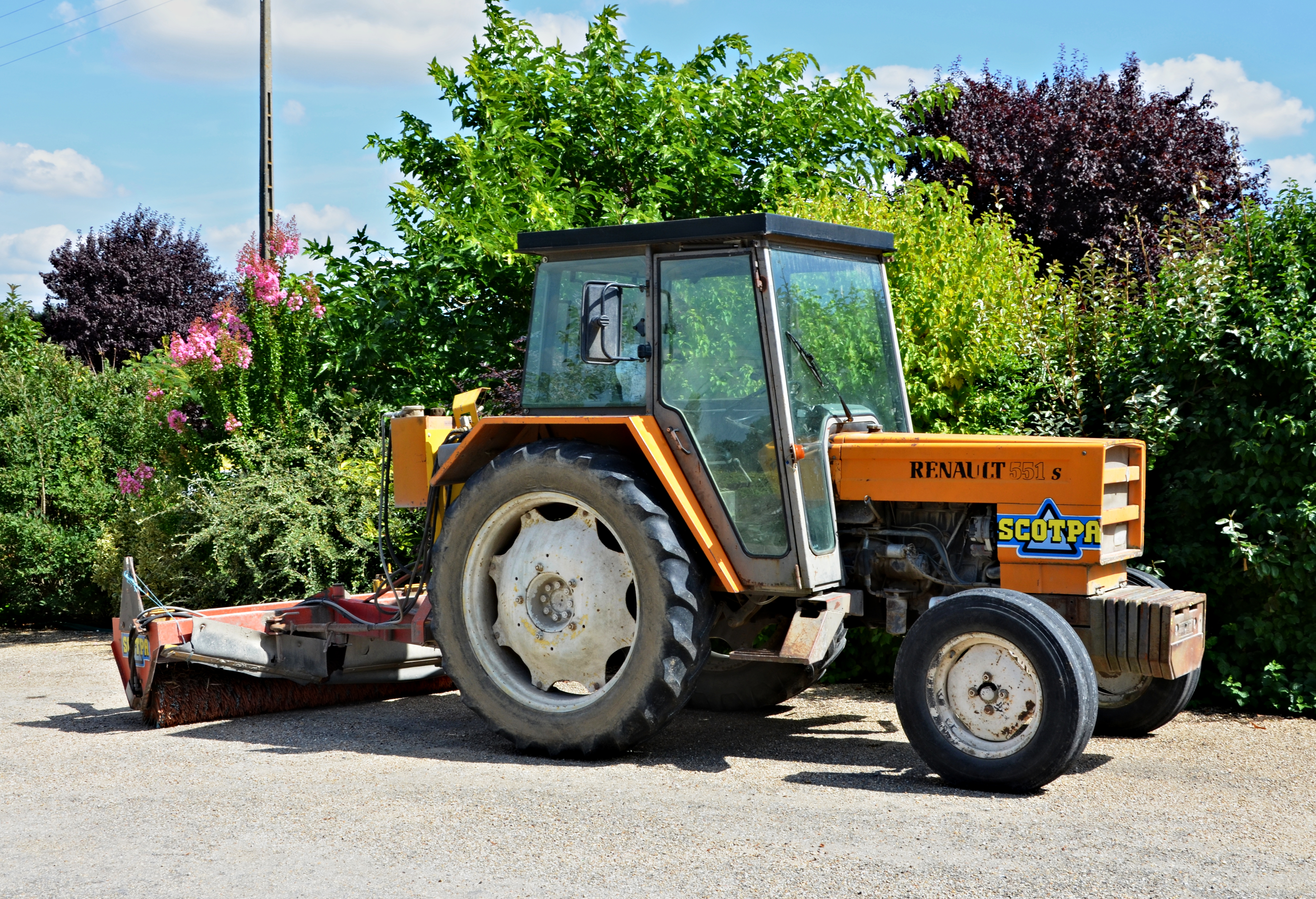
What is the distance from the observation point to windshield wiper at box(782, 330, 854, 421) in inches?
229

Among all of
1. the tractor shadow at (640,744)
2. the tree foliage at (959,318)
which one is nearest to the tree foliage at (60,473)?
the tractor shadow at (640,744)

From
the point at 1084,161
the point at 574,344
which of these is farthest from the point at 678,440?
the point at 1084,161

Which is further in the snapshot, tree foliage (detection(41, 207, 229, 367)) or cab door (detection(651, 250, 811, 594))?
tree foliage (detection(41, 207, 229, 367))

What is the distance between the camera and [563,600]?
19.9ft

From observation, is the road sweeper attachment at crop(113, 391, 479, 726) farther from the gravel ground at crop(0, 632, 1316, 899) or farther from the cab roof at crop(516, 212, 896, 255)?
the cab roof at crop(516, 212, 896, 255)

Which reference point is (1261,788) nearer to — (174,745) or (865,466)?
(865,466)

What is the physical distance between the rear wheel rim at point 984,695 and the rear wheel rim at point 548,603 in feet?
4.55

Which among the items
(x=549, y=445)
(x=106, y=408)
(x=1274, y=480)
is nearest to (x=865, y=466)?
(x=549, y=445)

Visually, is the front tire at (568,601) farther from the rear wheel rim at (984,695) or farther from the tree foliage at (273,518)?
the tree foliage at (273,518)

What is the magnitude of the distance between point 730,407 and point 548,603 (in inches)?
50.8

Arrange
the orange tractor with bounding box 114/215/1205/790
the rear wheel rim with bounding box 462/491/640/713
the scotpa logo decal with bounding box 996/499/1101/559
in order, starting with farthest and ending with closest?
the rear wheel rim with bounding box 462/491/640/713 → the scotpa logo decal with bounding box 996/499/1101/559 → the orange tractor with bounding box 114/215/1205/790

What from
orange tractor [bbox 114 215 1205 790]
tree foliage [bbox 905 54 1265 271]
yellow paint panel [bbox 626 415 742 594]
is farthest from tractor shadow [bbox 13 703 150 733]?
tree foliage [bbox 905 54 1265 271]

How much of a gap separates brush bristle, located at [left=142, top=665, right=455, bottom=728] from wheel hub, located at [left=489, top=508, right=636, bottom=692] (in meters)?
1.66

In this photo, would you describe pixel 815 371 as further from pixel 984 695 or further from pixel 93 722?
pixel 93 722
